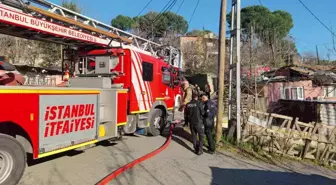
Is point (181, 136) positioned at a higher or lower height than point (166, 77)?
lower

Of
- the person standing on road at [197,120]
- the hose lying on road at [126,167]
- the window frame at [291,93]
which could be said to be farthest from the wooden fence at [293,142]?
the window frame at [291,93]

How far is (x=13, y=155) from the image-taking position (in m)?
5.06

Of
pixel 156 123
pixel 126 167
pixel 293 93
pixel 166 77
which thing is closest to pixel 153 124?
pixel 156 123

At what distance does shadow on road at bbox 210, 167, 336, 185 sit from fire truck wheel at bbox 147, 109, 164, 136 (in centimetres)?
352

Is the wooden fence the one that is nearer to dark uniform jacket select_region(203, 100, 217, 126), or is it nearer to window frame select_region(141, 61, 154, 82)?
dark uniform jacket select_region(203, 100, 217, 126)

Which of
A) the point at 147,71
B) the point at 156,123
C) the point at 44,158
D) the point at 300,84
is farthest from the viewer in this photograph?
the point at 300,84

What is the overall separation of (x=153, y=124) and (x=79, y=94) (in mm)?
4541

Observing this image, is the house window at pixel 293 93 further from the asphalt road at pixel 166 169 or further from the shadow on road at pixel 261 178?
the shadow on road at pixel 261 178

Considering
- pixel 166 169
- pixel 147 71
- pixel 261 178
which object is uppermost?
pixel 147 71

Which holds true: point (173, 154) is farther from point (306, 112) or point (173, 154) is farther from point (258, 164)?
point (306, 112)

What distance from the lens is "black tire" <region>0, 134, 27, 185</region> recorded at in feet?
16.1

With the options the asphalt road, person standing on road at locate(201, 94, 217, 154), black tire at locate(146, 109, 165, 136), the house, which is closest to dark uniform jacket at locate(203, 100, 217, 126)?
person standing on road at locate(201, 94, 217, 154)

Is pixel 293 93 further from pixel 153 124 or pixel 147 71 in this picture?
pixel 147 71

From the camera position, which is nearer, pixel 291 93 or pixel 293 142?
pixel 293 142
